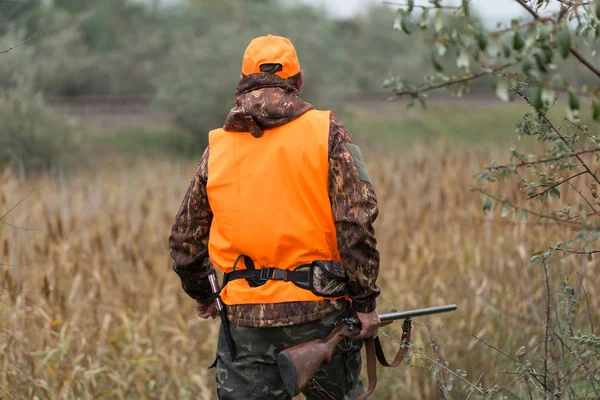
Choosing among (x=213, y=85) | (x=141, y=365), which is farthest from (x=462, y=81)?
(x=213, y=85)

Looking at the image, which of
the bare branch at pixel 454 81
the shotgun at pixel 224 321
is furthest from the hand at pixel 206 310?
the bare branch at pixel 454 81

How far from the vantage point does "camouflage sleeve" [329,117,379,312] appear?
304cm

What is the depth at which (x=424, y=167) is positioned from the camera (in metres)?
8.56

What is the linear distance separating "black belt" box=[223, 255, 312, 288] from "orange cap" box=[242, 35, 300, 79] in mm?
719

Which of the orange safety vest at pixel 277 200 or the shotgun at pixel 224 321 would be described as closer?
the orange safety vest at pixel 277 200

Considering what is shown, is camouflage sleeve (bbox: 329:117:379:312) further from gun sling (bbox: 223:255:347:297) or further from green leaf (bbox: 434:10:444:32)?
green leaf (bbox: 434:10:444:32)

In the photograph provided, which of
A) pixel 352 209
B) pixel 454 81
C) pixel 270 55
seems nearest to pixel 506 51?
pixel 454 81

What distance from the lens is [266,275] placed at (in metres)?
3.10

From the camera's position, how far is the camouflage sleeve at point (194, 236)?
10.9 ft

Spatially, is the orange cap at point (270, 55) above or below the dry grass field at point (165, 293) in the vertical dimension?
above

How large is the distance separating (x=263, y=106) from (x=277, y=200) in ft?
1.15

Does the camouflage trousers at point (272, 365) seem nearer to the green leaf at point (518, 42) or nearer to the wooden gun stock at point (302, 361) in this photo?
the wooden gun stock at point (302, 361)

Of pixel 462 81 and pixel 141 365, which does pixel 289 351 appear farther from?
pixel 141 365

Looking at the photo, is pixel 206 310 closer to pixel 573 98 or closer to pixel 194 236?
pixel 194 236
